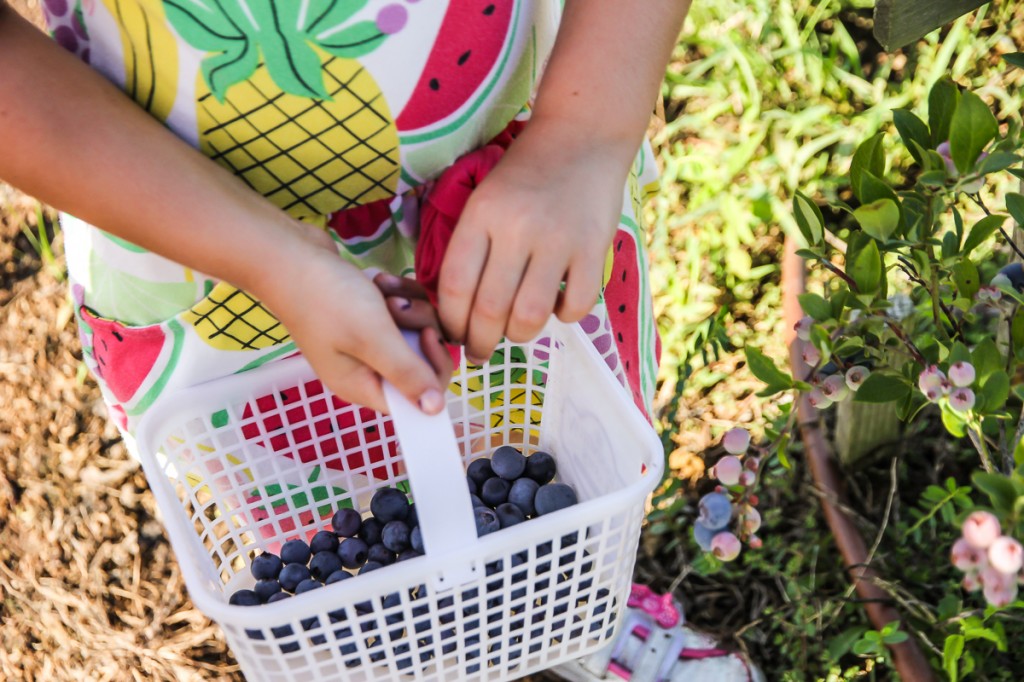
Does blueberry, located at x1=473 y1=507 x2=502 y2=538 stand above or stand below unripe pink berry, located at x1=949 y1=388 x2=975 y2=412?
below

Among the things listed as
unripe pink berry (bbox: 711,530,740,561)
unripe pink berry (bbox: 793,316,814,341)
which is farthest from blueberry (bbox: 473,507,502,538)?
unripe pink berry (bbox: 793,316,814,341)

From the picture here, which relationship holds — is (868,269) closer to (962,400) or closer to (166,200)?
(962,400)

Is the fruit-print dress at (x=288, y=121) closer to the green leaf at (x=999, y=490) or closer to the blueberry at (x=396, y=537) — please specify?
the blueberry at (x=396, y=537)

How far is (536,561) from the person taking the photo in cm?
75

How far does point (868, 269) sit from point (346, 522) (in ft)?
1.74

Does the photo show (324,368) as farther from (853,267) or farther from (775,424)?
(775,424)

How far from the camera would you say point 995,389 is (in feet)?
2.38

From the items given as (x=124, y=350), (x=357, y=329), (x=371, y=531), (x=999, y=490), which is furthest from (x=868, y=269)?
(x=124, y=350)

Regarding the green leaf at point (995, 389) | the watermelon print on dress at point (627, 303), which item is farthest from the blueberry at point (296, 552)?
the green leaf at point (995, 389)

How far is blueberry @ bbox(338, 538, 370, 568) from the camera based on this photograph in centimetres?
90

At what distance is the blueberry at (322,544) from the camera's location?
3.01ft

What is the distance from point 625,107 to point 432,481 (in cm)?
38

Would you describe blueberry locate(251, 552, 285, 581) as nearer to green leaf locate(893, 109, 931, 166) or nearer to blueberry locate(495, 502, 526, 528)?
blueberry locate(495, 502, 526, 528)

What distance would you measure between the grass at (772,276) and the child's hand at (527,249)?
479mm
